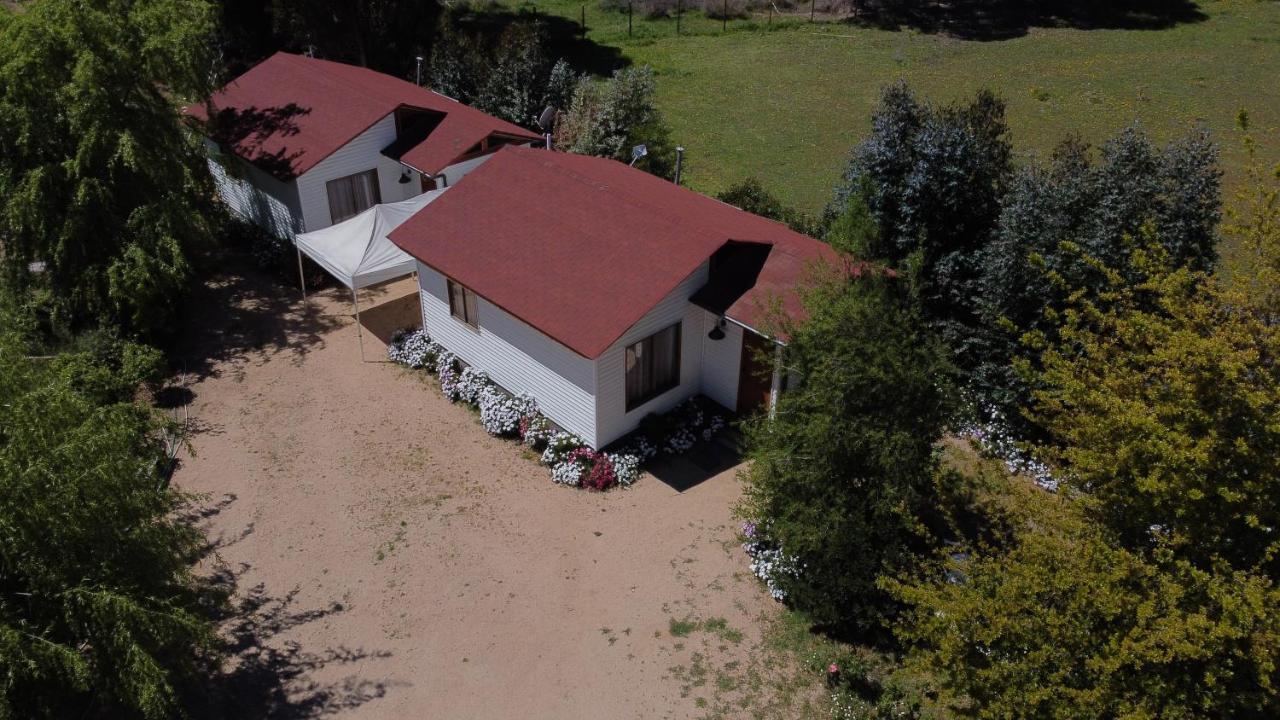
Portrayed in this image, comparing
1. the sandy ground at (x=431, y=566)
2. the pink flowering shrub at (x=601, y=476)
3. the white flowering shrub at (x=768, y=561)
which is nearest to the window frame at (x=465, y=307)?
the sandy ground at (x=431, y=566)

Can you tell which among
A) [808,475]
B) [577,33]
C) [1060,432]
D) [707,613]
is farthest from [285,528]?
[577,33]

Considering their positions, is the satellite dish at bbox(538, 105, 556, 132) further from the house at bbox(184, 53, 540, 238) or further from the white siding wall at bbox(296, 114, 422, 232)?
the white siding wall at bbox(296, 114, 422, 232)

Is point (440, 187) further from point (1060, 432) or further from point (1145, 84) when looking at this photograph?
point (1145, 84)

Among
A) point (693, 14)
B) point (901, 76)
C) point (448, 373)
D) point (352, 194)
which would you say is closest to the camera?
point (448, 373)

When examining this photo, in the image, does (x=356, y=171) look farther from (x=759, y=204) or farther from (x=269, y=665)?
(x=269, y=665)

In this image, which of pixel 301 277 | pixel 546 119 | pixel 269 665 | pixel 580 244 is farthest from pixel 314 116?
pixel 269 665

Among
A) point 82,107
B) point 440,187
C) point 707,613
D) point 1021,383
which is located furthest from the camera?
point 440,187
